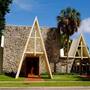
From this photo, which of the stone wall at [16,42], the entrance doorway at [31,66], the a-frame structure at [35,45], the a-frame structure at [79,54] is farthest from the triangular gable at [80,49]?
the a-frame structure at [35,45]

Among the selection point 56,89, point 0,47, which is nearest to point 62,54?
point 0,47

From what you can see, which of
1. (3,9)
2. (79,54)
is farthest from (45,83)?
(79,54)

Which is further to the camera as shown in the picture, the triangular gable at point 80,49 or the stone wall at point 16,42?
the triangular gable at point 80,49

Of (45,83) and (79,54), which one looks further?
(79,54)

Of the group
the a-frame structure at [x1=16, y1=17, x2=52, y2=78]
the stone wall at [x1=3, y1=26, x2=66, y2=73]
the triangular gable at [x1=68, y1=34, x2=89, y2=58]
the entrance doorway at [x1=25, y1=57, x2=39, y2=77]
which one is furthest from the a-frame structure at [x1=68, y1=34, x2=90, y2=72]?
the a-frame structure at [x1=16, y1=17, x2=52, y2=78]

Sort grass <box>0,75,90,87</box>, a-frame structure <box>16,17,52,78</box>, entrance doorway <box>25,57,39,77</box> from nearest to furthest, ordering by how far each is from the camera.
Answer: grass <box>0,75,90,87</box>
a-frame structure <box>16,17,52,78</box>
entrance doorway <box>25,57,39,77</box>

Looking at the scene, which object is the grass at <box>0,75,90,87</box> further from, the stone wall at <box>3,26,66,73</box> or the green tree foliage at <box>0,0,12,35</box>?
the stone wall at <box>3,26,66,73</box>

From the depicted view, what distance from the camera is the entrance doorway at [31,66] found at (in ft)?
177

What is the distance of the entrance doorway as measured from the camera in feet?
177

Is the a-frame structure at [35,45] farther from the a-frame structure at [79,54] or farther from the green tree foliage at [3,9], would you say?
the a-frame structure at [79,54]

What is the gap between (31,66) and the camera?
54.3 metres

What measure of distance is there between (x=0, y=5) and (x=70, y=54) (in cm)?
2427

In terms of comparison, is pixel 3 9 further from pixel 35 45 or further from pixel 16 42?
pixel 16 42

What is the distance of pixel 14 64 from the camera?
2206 inches
